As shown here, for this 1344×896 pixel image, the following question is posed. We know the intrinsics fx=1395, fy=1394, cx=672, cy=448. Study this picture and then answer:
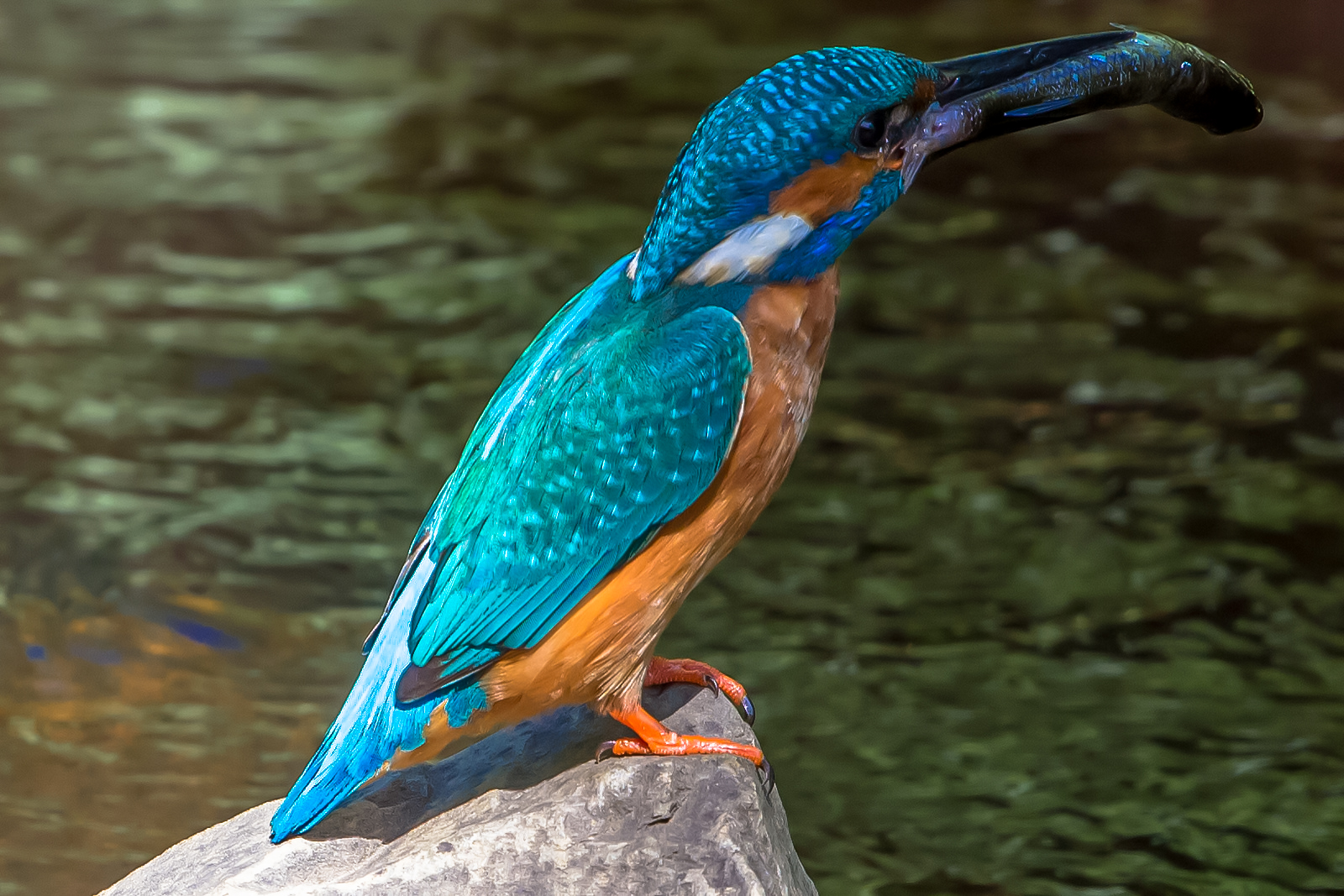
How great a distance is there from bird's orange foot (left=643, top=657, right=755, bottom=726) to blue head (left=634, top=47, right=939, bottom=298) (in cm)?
75

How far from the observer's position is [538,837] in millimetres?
2146

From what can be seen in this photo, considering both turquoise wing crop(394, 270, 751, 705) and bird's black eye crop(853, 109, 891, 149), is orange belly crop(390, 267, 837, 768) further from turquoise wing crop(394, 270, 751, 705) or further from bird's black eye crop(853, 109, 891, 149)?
bird's black eye crop(853, 109, 891, 149)

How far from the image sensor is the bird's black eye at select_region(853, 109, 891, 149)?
6.66ft

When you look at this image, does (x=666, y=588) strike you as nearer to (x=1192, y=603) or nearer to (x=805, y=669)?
Result: (x=805, y=669)

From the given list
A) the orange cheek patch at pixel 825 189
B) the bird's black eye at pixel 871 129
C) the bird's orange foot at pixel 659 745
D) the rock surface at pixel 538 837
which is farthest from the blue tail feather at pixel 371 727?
the bird's black eye at pixel 871 129

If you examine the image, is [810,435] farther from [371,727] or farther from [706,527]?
[371,727]

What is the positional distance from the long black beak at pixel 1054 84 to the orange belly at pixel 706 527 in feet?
0.94

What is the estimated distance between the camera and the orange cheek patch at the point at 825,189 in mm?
2041

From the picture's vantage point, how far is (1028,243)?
5551 mm

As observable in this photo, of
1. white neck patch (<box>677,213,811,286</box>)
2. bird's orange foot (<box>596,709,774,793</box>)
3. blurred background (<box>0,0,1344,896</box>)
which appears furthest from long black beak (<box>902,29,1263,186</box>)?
blurred background (<box>0,0,1344,896</box>)

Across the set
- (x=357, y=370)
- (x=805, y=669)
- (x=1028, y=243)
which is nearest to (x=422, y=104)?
(x=357, y=370)

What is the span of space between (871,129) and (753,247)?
241 millimetres

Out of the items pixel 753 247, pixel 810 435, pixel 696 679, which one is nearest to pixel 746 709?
pixel 696 679

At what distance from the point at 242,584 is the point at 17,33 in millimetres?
4123
